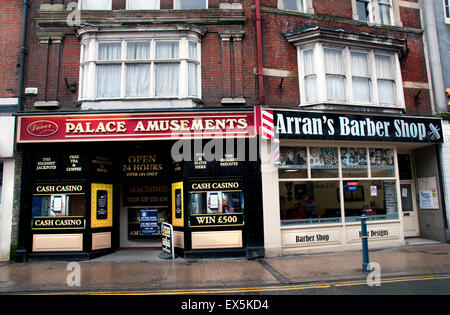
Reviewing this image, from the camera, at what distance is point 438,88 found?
12266 mm

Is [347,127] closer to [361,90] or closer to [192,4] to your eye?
[361,90]

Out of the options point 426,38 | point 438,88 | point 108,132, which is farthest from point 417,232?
point 108,132

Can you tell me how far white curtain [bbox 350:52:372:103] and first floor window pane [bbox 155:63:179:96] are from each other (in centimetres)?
646

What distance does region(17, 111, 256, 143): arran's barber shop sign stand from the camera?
384 inches

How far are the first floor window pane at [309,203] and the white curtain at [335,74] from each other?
3153mm

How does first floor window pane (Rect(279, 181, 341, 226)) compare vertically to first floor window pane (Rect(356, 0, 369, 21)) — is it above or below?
below

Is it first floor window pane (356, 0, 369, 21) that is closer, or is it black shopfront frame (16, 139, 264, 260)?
black shopfront frame (16, 139, 264, 260)

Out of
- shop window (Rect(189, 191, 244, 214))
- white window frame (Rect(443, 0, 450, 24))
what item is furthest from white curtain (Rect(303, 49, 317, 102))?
white window frame (Rect(443, 0, 450, 24))

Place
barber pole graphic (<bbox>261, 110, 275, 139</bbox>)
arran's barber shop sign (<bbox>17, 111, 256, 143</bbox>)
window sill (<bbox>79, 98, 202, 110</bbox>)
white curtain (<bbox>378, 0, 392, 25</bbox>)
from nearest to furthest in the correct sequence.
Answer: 1. arran's barber shop sign (<bbox>17, 111, 256, 143</bbox>)
2. barber pole graphic (<bbox>261, 110, 275, 139</bbox>)
3. window sill (<bbox>79, 98, 202, 110</bbox>)
4. white curtain (<bbox>378, 0, 392, 25</bbox>)

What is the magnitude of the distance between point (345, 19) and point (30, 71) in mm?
11437

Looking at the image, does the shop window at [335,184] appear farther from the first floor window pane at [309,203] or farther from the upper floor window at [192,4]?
the upper floor window at [192,4]

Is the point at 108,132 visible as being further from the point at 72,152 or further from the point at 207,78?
the point at 207,78

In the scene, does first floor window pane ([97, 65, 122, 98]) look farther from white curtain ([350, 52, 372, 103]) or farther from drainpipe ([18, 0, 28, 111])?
white curtain ([350, 52, 372, 103])

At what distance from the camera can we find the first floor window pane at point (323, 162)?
421 inches
